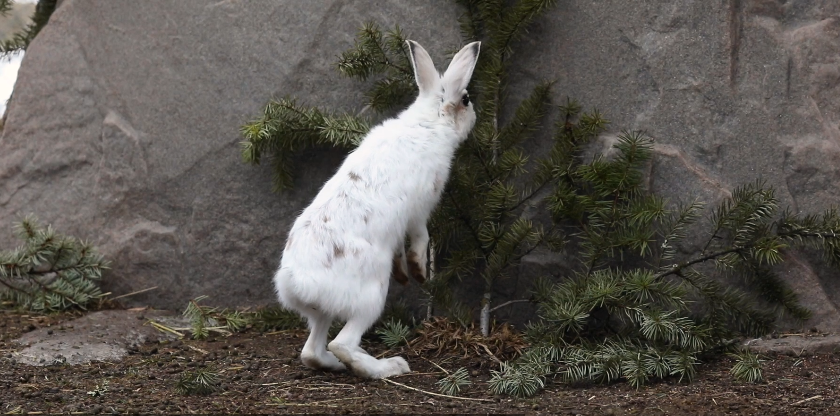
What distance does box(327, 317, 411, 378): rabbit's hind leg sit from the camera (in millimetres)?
4875

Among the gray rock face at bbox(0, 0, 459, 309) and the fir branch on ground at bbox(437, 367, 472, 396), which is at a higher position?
the gray rock face at bbox(0, 0, 459, 309)

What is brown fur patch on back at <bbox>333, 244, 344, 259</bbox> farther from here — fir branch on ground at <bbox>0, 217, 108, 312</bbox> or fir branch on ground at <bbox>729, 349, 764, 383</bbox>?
fir branch on ground at <bbox>0, 217, 108, 312</bbox>

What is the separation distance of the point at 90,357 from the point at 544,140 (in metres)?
2.89

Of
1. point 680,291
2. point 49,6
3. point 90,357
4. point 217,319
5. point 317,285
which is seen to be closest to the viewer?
point 317,285

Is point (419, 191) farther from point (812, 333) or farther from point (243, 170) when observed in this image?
point (812, 333)

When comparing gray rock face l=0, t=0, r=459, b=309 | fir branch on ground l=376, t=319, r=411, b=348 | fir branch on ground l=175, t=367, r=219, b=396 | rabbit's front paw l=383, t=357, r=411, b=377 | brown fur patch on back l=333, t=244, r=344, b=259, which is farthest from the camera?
gray rock face l=0, t=0, r=459, b=309

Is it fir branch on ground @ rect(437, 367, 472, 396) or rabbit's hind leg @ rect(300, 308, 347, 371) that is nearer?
fir branch on ground @ rect(437, 367, 472, 396)

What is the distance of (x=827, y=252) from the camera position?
540 cm

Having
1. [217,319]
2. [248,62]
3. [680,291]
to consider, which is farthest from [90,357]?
[680,291]

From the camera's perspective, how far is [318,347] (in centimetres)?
516

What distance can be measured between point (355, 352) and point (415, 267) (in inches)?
26.4

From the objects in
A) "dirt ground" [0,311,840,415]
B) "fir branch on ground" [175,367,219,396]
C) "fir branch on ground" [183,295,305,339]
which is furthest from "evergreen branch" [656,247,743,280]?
"fir branch on ground" [175,367,219,396]

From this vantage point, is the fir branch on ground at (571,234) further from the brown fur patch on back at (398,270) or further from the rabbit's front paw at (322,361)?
the rabbit's front paw at (322,361)

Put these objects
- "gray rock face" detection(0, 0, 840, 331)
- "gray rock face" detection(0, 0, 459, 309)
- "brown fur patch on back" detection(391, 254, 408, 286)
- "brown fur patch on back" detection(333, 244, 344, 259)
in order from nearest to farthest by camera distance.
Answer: "brown fur patch on back" detection(333, 244, 344, 259) → "brown fur patch on back" detection(391, 254, 408, 286) → "gray rock face" detection(0, 0, 840, 331) → "gray rock face" detection(0, 0, 459, 309)
